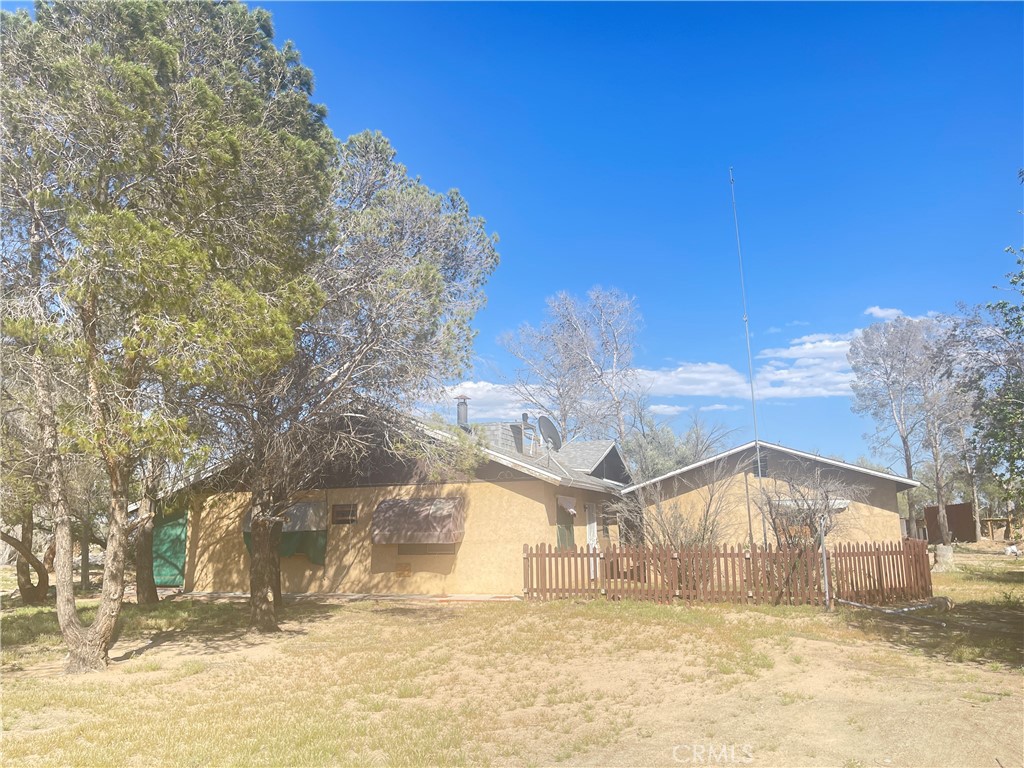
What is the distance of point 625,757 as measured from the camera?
5.44 metres

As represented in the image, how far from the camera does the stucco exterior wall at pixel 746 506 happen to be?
62.8 feet

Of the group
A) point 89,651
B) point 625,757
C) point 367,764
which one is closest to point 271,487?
point 89,651

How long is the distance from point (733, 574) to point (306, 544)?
419 inches

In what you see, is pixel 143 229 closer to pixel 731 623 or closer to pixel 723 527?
pixel 731 623

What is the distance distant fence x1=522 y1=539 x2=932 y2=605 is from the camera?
13.7m

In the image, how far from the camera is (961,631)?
414 inches

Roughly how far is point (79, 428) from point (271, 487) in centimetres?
474

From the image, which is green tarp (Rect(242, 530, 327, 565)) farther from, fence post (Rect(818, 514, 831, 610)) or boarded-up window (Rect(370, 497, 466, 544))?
fence post (Rect(818, 514, 831, 610))

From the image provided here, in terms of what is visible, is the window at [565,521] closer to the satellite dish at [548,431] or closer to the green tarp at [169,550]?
the satellite dish at [548,431]

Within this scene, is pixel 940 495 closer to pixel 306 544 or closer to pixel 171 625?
pixel 306 544

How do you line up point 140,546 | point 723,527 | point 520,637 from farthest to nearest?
point 723,527
point 140,546
point 520,637

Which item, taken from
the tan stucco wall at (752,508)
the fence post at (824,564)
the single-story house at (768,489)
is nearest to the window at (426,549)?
the single-story house at (768,489)

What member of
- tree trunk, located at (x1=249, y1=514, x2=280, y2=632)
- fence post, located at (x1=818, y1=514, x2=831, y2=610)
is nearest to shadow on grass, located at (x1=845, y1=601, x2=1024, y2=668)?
fence post, located at (x1=818, y1=514, x2=831, y2=610)

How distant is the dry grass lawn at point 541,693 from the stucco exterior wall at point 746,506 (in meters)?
6.37
